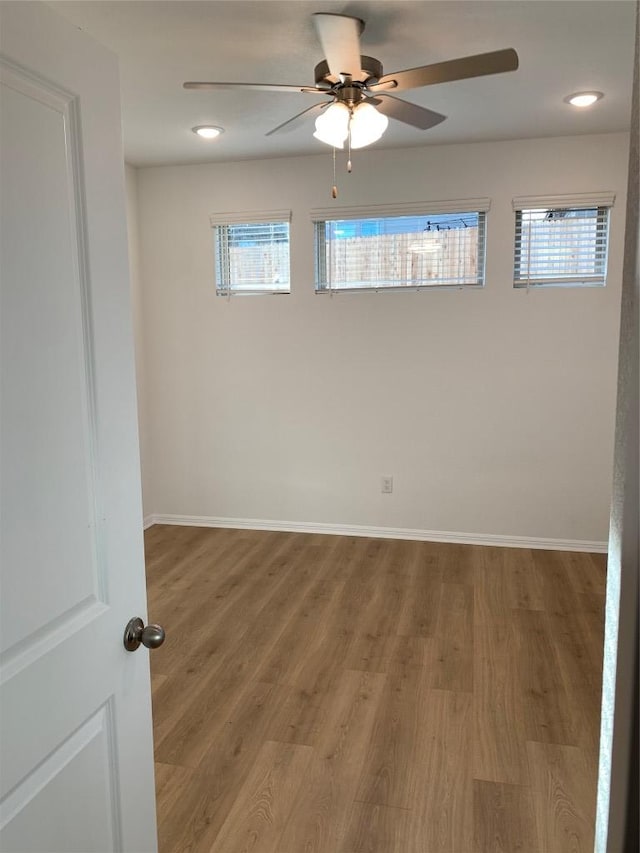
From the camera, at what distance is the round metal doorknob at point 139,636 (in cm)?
119

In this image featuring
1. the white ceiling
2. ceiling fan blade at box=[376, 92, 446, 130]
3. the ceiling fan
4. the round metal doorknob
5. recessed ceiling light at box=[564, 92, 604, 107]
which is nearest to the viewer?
the round metal doorknob

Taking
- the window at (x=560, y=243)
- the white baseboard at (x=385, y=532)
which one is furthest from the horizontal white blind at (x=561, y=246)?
the white baseboard at (x=385, y=532)

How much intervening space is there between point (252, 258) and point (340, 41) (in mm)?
2559

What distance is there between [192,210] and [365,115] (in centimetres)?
235

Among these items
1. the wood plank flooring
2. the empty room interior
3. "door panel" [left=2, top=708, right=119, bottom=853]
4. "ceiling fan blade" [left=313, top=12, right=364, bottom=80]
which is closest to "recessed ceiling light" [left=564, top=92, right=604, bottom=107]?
the empty room interior

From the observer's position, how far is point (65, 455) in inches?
39.9

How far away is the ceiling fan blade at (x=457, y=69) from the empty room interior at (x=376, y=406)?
15mm

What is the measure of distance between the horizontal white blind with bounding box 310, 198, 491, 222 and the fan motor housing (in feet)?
5.79

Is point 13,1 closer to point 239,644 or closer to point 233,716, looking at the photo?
point 233,716

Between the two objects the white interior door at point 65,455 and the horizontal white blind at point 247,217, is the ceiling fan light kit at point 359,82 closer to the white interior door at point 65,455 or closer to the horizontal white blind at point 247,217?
the white interior door at point 65,455

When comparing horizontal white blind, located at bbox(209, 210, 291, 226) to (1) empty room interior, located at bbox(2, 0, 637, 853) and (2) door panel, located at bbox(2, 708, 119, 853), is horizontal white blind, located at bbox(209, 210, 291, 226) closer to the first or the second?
(1) empty room interior, located at bbox(2, 0, 637, 853)

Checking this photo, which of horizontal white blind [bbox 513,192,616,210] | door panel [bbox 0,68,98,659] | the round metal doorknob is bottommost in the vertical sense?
the round metal doorknob

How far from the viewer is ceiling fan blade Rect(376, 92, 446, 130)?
2518 mm

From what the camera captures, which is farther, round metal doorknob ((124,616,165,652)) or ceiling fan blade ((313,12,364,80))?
ceiling fan blade ((313,12,364,80))
